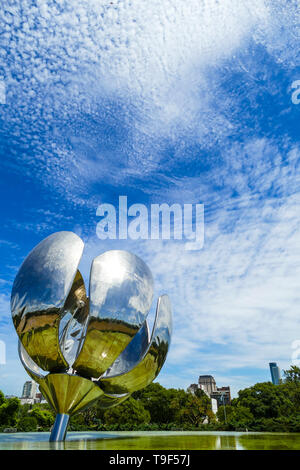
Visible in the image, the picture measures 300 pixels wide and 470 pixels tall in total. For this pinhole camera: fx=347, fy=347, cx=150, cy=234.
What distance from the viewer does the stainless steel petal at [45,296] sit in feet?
23.5

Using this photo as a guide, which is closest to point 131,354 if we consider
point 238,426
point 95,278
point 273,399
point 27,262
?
point 95,278

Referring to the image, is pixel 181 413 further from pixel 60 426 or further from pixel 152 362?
pixel 60 426

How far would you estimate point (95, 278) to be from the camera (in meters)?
7.49

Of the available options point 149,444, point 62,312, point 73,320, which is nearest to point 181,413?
point 149,444

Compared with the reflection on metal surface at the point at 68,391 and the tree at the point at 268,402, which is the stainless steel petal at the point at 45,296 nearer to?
the reflection on metal surface at the point at 68,391

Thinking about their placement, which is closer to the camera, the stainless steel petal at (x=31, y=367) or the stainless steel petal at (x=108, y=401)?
the stainless steel petal at (x=31, y=367)

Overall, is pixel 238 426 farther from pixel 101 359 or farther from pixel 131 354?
pixel 101 359

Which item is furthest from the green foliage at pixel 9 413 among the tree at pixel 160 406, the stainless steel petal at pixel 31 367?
the stainless steel petal at pixel 31 367

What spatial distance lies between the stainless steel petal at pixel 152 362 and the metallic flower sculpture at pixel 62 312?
0.07 metres

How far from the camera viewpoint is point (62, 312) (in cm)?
768
